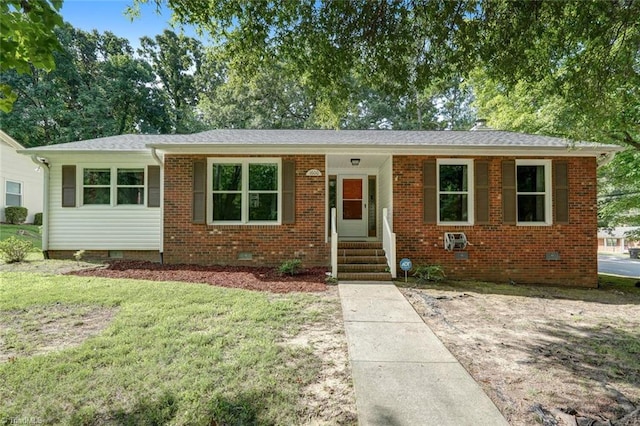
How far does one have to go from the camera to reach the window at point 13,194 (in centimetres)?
1567

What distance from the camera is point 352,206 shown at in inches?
403

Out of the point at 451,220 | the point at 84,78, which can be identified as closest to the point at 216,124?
the point at 84,78

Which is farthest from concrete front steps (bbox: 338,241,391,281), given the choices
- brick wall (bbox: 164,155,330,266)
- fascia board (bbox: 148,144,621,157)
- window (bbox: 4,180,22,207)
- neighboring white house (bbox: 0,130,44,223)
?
window (bbox: 4,180,22,207)

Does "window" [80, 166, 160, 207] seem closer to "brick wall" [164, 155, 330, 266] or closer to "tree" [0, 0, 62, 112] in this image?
"brick wall" [164, 155, 330, 266]

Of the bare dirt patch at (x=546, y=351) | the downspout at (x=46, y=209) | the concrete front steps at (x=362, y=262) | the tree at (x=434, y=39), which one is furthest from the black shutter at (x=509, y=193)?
the downspout at (x=46, y=209)

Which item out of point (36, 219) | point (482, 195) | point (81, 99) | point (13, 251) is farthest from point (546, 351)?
point (81, 99)

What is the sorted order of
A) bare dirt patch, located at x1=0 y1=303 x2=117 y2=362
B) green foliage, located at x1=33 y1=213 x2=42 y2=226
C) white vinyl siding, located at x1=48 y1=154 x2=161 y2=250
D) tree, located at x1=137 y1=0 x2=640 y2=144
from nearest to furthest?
bare dirt patch, located at x1=0 y1=303 x2=117 y2=362, tree, located at x1=137 y1=0 x2=640 y2=144, white vinyl siding, located at x1=48 y1=154 x2=161 y2=250, green foliage, located at x1=33 y1=213 x2=42 y2=226

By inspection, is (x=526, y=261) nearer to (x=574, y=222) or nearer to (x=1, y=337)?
(x=574, y=222)

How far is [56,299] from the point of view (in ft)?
16.8

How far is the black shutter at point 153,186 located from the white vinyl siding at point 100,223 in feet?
0.52

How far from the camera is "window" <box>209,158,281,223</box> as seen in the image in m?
8.45

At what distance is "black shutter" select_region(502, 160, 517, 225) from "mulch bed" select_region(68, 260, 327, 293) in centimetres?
474

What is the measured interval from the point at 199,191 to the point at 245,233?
5.14 feet

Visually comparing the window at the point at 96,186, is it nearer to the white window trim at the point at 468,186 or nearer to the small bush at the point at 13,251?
the small bush at the point at 13,251
